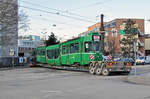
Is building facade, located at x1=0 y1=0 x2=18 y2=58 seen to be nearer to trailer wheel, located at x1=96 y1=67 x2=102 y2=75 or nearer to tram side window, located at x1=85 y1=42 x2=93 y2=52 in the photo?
tram side window, located at x1=85 y1=42 x2=93 y2=52

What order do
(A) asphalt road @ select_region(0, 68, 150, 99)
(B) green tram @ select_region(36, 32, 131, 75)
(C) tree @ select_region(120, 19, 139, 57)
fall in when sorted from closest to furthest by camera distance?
(A) asphalt road @ select_region(0, 68, 150, 99), (B) green tram @ select_region(36, 32, 131, 75), (C) tree @ select_region(120, 19, 139, 57)

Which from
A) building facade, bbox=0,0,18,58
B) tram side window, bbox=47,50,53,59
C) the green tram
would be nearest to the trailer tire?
the green tram

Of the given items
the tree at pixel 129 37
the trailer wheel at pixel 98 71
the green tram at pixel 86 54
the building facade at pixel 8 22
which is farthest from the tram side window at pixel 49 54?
the tree at pixel 129 37

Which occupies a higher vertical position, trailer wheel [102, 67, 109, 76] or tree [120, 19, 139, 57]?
tree [120, 19, 139, 57]

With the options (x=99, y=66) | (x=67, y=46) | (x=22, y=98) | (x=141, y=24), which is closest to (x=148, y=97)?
(x=22, y=98)

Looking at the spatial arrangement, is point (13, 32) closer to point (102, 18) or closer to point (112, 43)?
point (102, 18)

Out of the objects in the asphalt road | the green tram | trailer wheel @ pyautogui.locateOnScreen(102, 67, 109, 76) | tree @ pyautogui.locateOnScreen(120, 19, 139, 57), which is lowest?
the asphalt road

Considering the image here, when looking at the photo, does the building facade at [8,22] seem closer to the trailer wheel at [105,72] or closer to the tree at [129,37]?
the trailer wheel at [105,72]

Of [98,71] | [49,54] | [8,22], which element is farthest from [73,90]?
[8,22]

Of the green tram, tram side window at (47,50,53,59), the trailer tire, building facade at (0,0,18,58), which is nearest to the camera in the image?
the trailer tire

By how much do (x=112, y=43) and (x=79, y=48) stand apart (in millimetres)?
40486

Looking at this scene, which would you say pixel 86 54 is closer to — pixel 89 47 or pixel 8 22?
Answer: pixel 89 47

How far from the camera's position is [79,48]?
20.0 m

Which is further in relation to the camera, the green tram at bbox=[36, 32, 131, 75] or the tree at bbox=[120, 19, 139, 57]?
the tree at bbox=[120, 19, 139, 57]
